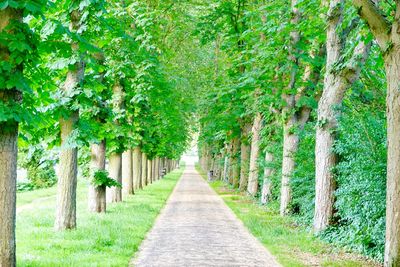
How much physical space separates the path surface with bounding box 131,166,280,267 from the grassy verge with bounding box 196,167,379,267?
0.27 m

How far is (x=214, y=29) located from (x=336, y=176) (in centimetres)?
1289

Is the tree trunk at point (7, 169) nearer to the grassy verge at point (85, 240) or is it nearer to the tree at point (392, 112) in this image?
the grassy verge at point (85, 240)

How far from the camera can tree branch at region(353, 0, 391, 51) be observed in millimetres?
8664

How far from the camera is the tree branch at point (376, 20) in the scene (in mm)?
8664

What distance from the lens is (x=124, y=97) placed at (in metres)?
21.7

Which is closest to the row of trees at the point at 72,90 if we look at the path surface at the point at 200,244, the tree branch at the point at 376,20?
the path surface at the point at 200,244

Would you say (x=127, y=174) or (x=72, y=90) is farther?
(x=127, y=174)

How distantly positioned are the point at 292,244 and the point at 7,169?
735cm

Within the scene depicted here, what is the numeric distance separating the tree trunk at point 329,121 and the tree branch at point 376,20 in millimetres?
4509

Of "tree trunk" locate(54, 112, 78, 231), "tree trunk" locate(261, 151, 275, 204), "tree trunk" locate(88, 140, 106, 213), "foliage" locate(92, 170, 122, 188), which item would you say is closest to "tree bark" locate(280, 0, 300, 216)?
"tree trunk" locate(261, 151, 275, 204)

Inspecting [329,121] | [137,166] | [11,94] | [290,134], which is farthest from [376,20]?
[137,166]

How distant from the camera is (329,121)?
45.2 ft

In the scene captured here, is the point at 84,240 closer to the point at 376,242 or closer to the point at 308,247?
the point at 308,247

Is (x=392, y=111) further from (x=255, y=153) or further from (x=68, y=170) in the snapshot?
(x=255, y=153)
